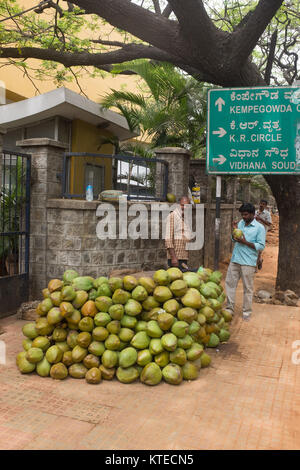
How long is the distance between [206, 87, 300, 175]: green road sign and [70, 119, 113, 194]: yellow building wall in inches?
209

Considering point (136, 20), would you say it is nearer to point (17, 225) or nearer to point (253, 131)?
point (253, 131)

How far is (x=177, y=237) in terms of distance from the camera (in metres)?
6.96

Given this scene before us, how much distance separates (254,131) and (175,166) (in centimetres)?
188

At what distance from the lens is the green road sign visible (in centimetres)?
718

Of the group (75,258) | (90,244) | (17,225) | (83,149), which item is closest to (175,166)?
(90,244)

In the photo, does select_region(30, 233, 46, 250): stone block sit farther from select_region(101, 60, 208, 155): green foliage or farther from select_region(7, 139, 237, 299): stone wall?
select_region(101, 60, 208, 155): green foliage

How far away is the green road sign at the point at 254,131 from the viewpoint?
7.18 metres

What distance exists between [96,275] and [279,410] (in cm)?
393

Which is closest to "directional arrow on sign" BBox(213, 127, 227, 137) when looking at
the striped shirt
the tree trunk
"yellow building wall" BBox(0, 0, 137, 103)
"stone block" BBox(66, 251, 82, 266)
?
the striped shirt

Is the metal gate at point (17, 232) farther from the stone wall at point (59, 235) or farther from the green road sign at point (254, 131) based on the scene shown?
the green road sign at point (254, 131)

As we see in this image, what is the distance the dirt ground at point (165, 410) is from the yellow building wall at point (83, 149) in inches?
290

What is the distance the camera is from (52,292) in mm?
4875

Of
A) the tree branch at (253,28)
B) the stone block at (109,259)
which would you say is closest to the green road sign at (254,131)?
the tree branch at (253,28)
